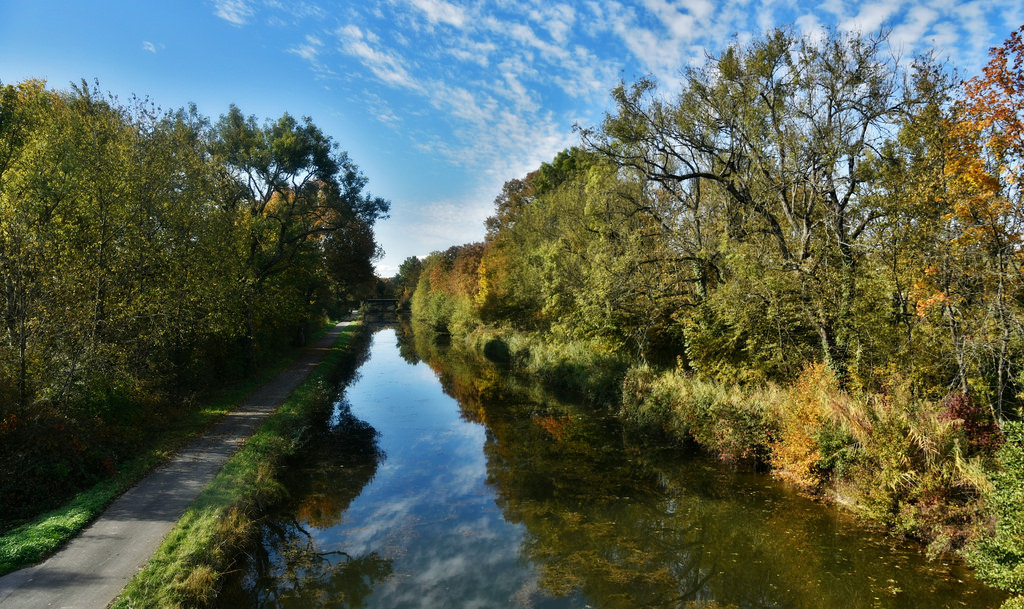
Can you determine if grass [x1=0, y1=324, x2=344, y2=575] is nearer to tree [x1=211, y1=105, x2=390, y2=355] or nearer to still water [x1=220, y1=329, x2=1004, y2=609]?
still water [x1=220, y1=329, x2=1004, y2=609]

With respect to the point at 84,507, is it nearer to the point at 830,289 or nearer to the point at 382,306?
the point at 830,289

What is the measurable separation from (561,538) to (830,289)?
946 cm

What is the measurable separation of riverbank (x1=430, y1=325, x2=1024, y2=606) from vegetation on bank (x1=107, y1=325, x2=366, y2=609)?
35.3 feet

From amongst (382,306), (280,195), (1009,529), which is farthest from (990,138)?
(382,306)

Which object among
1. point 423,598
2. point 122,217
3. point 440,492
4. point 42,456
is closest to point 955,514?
point 423,598

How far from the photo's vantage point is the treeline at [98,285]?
10.7m

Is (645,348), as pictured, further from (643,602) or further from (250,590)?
(250,590)

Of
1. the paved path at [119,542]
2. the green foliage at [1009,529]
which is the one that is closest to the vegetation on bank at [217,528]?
the paved path at [119,542]

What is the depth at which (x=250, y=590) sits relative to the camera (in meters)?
8.41

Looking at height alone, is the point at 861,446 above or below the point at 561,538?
above

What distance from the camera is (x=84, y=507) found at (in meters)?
9.13

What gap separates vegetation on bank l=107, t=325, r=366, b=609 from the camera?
715 cm

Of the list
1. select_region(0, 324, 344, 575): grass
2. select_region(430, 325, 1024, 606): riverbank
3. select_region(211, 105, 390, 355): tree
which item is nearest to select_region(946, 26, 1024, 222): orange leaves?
select_region(430, 325, 1024, 606): riverbank

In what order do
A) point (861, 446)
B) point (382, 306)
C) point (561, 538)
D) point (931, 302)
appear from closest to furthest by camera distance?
point (931, 302) < point (561, 538) < point (861, 446) < point (382, 306)
